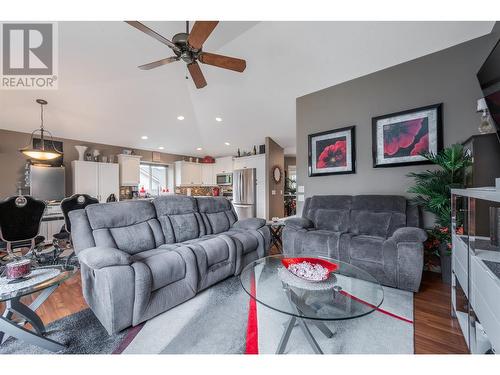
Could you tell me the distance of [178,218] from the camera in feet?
9.05

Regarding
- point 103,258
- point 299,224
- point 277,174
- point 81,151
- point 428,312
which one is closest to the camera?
point 103,258

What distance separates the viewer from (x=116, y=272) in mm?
1584

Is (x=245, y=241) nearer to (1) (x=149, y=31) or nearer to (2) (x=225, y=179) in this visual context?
(1) (x=149, y=31)

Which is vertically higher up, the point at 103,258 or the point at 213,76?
the point at 213,76

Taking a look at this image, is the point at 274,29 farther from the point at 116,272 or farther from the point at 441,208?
the point at 116,272

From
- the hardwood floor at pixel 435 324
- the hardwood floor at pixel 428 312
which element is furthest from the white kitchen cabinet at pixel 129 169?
the hardwood floor at pixel 435 324

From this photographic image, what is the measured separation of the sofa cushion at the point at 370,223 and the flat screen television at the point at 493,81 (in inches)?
60.4

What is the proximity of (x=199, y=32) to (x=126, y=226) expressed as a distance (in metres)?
2.05

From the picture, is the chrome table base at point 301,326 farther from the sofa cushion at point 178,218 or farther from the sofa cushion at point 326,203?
the sofa cushion at point 326,203

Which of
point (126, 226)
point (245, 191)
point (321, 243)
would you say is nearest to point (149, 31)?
point (126, 226)

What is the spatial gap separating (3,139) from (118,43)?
135 inches

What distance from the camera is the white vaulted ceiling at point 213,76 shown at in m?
2.68

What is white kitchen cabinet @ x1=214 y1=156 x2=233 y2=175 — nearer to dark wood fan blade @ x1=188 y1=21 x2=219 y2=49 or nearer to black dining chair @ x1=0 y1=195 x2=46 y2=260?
black dining chair @ x1=0 y1=195 x2=46 y2=260

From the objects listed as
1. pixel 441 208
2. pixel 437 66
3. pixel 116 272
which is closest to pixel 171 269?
pixel 116 272
